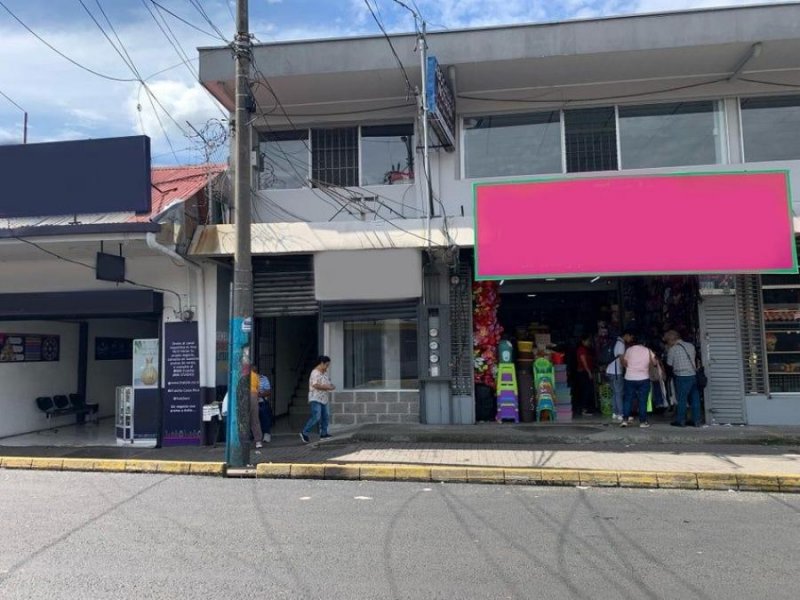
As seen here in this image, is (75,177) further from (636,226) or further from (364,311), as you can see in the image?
(636,226)

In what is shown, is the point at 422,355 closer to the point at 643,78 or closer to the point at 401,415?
the point at 401,415

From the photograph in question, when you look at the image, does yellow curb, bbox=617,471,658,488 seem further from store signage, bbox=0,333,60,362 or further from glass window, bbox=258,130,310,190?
store signage, bbox=0,333,60,362

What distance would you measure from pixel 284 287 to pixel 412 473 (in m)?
4.81

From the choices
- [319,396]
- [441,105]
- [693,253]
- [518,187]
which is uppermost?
[441,105]

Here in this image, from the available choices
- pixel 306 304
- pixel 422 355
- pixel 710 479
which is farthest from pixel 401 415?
pixel 710 479

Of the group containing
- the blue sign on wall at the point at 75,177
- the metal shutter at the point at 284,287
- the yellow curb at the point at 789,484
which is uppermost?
the blue sign on wall at the point at 75,177

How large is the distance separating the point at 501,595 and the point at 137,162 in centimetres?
872

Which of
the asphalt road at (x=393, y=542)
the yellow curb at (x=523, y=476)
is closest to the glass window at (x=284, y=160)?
the asphalt road at (x=393, y=542)

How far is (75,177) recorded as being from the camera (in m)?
9.98

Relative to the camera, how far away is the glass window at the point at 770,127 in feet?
36.5

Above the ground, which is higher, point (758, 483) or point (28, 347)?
point (28, 347)

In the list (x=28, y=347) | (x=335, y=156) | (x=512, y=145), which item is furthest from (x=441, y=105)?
(x=28, y=347)

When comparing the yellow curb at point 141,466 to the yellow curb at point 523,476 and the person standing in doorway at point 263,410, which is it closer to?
the person standing in doorway at point 263,410

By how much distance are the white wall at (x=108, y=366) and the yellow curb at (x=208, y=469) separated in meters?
7.09
